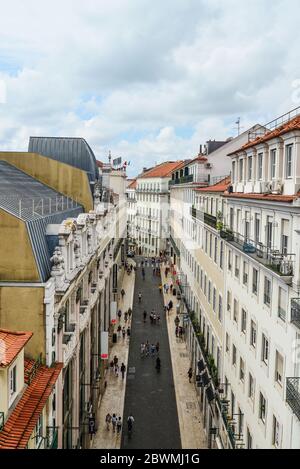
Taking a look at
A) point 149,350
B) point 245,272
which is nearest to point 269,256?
point 245,272

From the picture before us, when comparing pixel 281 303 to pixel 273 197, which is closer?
pixel 281 303

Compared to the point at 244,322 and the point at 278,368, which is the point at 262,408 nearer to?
the point at 278,368

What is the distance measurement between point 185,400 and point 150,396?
297cm

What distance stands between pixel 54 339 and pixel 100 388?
68.8ft

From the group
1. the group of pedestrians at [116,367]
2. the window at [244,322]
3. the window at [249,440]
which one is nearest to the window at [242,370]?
the window at [244,322]

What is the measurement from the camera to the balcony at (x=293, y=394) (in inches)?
702

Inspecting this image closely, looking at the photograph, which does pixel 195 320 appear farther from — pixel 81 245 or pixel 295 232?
pixel 295 232

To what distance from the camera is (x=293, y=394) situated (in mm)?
18281

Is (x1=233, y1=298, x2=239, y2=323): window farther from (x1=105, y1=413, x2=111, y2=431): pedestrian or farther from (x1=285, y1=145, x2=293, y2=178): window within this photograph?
(x1=105, y1=413, x2=111, y2=431): pedestrian

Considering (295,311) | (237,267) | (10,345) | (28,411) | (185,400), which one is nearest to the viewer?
(10,345)

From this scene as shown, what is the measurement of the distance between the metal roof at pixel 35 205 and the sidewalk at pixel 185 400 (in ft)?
58.6

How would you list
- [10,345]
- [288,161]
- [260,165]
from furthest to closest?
[260,165]
[288,161]
[10,345]

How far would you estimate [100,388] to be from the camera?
133ft
